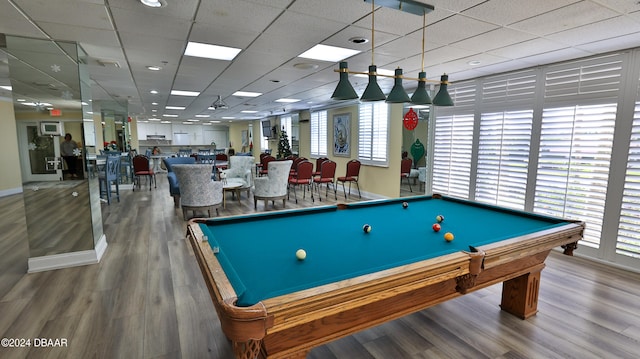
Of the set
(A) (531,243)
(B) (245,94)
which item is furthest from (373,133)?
(A) (531,243)

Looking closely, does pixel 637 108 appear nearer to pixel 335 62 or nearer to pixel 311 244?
pixel 335 62

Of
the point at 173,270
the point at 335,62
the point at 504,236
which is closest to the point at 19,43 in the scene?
the point at 173,270

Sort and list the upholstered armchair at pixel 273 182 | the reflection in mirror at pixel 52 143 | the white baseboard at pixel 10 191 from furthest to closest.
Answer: the white baseboard at pixel 10 191 → the upholstered armchair at pixel 273 182 → the reflection in mirror at pixel 52 143

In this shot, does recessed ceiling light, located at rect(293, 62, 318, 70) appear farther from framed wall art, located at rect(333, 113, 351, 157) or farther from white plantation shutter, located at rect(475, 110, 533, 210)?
framed wall art, located at rect(333, 113, 351, 157)

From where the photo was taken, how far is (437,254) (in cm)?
169

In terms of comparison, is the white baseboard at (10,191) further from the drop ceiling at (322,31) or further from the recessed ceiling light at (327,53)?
the recessed ceiling light at (327,53)

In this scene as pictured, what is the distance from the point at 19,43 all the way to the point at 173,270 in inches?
110

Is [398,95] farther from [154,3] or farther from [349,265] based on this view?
[154,3]

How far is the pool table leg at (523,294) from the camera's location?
7.97ft

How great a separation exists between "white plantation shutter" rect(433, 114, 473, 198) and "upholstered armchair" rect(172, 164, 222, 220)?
413 centimetres

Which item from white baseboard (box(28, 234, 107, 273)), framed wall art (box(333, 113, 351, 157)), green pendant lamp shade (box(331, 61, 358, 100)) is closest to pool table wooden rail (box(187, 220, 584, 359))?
green pendant lamp shade (box(331, 61, 358, 100))

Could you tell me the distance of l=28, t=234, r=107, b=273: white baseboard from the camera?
3289 mm

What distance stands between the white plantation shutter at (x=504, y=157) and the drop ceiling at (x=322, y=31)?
740 mm

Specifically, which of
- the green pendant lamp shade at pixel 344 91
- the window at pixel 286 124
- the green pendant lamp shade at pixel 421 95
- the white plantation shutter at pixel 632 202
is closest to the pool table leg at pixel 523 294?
the green pendant lamp shade at pixel 421 95
